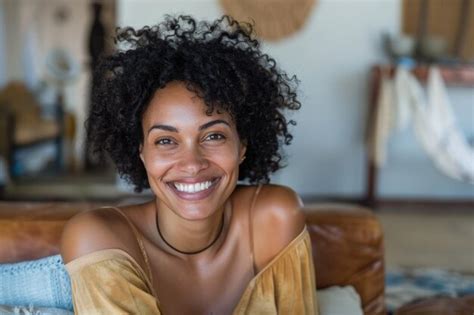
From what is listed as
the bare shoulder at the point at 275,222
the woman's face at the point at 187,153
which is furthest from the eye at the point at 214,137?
the bare shoulder at the point at 275,222

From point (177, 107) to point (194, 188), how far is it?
172 mm

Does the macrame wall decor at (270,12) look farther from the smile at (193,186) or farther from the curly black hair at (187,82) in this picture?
the smile at (193,186)

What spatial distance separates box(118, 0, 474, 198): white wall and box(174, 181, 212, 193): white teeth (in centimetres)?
328

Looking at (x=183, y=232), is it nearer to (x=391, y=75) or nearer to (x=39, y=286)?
(x=39, y=286)

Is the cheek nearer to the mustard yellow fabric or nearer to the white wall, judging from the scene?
the mustard yellow fabric

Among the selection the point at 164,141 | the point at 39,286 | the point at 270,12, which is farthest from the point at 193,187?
the point at 270,12

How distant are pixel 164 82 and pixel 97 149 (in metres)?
0.32

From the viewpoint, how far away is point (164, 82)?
1207mm

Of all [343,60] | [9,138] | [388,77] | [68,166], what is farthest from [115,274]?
[68,166]

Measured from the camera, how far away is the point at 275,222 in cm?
136

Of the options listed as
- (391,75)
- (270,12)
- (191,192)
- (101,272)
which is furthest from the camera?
(270,12)

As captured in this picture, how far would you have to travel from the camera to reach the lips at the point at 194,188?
3.87ft

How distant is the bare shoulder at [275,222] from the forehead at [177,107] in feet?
0.90

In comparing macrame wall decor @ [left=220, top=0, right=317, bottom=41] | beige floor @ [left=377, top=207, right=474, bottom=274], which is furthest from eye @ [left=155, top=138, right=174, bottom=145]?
macrame wall decor @ [left=220, top=0, right=317, bottom=41]
